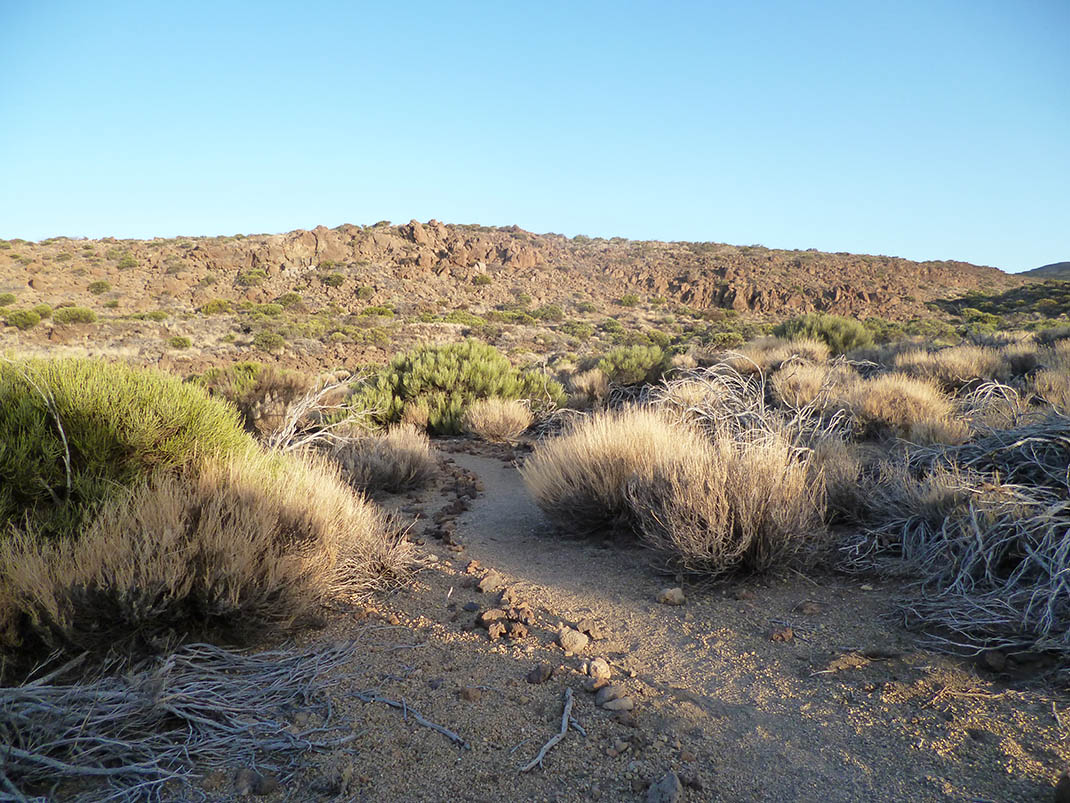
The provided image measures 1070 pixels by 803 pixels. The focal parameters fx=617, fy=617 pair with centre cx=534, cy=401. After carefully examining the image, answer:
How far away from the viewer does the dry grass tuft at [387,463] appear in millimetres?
6371

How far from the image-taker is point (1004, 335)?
488 inches

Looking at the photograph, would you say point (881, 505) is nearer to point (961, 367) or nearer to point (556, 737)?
point (556, 737)

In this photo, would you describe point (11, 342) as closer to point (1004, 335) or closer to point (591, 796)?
point (591, 796)

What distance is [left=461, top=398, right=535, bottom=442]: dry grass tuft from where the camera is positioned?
373 inches

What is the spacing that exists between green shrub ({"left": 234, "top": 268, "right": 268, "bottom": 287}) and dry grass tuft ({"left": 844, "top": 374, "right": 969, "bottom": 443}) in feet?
110

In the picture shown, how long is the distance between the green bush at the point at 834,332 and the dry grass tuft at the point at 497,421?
30.7ft

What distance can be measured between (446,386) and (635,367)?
423 centimetres

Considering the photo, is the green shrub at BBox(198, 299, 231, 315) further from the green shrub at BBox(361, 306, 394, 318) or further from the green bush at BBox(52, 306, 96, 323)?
the green shrub at BBox(361, 306, 394, 318)

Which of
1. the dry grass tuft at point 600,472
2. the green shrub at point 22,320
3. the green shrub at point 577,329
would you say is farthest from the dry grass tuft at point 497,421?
the green shrub at point 22,320

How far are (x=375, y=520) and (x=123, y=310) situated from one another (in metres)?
30.9

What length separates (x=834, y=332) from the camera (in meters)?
16.1

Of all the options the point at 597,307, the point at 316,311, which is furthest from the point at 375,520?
the point at 597,307

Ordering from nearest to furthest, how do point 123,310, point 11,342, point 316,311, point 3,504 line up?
point 3,504
point 11,342
point 123,310
point 316,311

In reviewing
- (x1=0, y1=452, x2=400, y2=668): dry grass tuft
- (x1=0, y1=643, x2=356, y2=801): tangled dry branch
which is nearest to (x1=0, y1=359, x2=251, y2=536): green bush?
(x1=0, y1=452, x2=400, y2=668): dry grass tuft
